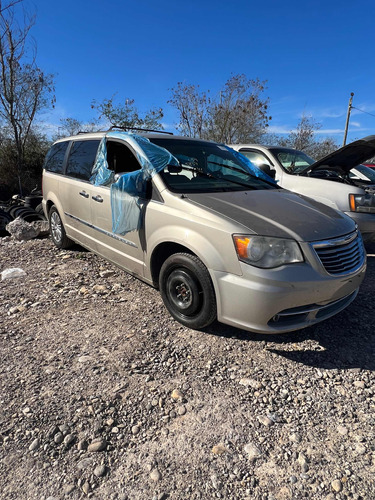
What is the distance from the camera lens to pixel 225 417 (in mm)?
2141

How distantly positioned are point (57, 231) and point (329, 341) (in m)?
4.42

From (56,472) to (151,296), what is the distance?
2.14m

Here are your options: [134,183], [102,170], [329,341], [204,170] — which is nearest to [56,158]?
[102,170]

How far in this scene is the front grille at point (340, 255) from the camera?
2.60 meters

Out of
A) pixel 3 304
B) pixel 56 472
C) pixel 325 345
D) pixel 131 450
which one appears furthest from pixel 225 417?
pixel 3 304

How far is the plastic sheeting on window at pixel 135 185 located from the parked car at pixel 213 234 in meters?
0.01

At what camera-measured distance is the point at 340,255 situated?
2.73 meters

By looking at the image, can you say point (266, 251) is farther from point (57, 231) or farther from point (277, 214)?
point (57, 231)

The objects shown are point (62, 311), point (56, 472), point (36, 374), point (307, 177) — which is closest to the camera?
point (56, 472)

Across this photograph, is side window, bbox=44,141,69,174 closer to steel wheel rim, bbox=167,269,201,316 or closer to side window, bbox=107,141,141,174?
side window, bbox=107,141,141,174

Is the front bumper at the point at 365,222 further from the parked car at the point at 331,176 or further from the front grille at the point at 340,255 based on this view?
the front grille at the point at 340,255

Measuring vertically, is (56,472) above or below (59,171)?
below

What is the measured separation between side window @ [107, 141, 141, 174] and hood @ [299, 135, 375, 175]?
3.28 metres

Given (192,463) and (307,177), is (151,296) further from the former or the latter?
(307,177)
